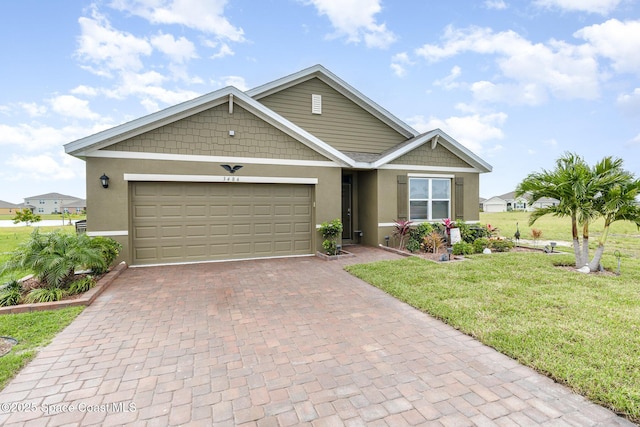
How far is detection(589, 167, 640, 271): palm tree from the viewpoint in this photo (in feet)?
21.5

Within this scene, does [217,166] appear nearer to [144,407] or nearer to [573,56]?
[144,407]

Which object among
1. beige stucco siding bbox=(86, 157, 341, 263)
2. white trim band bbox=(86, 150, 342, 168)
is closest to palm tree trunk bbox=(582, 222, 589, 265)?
white trim band bbox=(86, 150, 342, 168)

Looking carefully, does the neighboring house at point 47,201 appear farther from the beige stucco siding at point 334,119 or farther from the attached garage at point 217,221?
the attached garage at point 217,221

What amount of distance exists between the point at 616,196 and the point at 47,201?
328 feet

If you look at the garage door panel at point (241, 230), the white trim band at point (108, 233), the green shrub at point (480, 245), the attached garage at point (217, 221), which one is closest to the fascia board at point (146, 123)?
the attached garage at point (217, 221)

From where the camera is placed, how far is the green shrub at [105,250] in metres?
6.53

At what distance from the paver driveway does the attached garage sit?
3228 millimetres

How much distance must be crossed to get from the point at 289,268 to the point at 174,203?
370 cm

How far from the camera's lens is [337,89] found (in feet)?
40.0

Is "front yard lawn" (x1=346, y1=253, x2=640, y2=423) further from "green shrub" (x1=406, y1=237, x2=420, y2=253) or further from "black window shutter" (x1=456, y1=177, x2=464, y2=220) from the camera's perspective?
"black window shutter" (x1=456, y1=177, x2=464, y2=220)

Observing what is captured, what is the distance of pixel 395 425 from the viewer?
2281 mm

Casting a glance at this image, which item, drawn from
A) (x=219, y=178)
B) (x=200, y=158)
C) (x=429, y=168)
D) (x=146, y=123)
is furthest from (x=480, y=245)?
(x=146, y=123)

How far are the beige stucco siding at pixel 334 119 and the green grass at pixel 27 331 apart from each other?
9.24m

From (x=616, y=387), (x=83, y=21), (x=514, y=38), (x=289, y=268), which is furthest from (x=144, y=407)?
(x=514, y=38)
